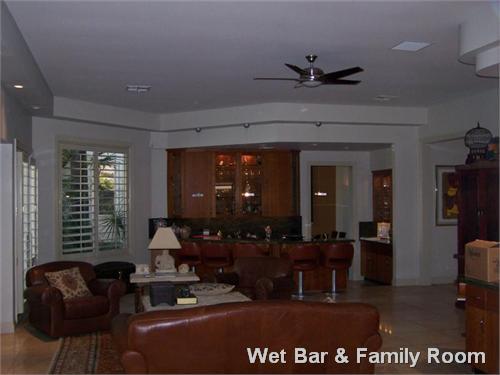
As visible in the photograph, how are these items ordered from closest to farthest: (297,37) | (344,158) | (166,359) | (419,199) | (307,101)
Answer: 1. (166,359)
2. (297,37)
3. (307,101)
4. (419,199)
5. (344,158)

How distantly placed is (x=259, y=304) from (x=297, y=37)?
296cm

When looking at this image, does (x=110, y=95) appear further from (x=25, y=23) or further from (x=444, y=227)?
(x=444, y=227)

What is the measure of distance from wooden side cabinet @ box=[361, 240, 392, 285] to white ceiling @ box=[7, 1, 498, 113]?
3.36m

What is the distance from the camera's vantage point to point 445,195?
1102 cm

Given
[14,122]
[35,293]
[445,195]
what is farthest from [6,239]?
[445,195]

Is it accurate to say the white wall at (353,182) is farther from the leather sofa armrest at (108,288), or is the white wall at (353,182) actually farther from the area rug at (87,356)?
the area rug at (87,356)

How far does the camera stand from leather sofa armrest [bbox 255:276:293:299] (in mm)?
7188

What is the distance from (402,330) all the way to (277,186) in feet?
15.9

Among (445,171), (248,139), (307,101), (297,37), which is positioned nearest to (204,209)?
(248,139)

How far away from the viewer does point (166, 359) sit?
4.05 m

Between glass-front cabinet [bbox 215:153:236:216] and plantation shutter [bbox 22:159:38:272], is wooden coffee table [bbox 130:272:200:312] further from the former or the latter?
glass-front cabinet [bbox 215:153:236:216]

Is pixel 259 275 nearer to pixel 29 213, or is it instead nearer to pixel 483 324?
pixel 483 324

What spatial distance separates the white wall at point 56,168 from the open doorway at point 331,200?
12.2ft

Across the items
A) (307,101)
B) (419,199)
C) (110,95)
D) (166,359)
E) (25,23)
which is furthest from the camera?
(419,199)
